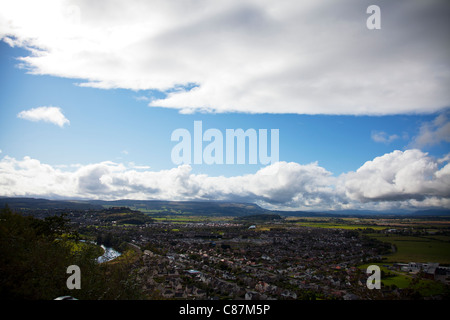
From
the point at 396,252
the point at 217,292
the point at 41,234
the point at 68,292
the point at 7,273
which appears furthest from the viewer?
the point at 396,252

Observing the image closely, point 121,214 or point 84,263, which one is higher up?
point 84,263

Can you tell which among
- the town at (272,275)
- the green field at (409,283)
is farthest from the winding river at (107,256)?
the green field at (409,283)

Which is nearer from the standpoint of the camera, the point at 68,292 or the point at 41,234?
the point at 68,292

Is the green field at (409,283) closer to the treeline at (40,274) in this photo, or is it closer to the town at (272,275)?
the town at (272,275)

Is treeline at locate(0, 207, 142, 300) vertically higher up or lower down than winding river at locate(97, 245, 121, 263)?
higher up

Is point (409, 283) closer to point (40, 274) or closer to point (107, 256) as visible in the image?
point (40, 274)

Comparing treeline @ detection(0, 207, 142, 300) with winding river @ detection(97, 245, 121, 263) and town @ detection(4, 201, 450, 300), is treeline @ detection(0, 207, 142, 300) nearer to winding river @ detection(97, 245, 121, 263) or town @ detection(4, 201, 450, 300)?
town @ detection(4, 201, 450, 300)

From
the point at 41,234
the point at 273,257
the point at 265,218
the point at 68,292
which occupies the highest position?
the point at 41,234

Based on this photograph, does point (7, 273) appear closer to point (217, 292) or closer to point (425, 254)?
point (217, 292)

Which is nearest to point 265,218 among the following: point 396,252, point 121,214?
point 121,214

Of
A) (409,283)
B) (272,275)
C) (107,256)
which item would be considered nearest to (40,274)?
(272,275)

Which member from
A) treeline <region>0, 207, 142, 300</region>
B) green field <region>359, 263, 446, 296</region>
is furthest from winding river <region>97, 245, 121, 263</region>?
green field <region>359, 263, 446, 296</region>
